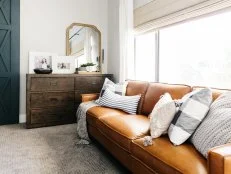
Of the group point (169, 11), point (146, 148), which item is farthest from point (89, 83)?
point (146, 148)

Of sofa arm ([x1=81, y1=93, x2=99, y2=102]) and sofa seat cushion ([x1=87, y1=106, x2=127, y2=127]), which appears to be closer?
sofa seat cushion ([x1=87, y1=106, x2=127, y2=127])

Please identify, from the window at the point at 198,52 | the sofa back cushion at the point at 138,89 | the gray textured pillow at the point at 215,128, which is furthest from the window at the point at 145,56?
the gray textured pillow at the point at 215,128

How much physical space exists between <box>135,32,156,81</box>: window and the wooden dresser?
2.51 ft

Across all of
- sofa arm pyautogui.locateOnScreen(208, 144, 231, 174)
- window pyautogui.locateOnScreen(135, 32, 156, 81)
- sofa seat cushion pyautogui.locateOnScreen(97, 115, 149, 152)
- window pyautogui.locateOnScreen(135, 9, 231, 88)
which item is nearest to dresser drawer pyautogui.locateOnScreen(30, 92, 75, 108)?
window pyautogui.locateOnScreen(135, 32, 156, 81)

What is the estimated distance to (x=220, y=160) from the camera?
38.2 inches

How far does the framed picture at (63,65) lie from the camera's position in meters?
3.72

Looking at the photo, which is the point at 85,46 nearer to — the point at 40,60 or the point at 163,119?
the point at 40,60

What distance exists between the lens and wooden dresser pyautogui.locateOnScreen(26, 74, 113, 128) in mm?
3289

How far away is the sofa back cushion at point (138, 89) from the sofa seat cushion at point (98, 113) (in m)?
0.29

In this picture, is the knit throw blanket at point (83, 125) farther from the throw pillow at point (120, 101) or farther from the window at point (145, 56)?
the window at point (145, 56)

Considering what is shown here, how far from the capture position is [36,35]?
12.0 feet

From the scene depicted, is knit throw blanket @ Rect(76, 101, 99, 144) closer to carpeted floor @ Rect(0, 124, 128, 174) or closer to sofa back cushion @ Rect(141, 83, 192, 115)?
carpeted floor @ Rect(0, 124, 128, 174)

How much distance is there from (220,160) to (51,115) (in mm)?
2906

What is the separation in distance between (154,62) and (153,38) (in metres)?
0.38
